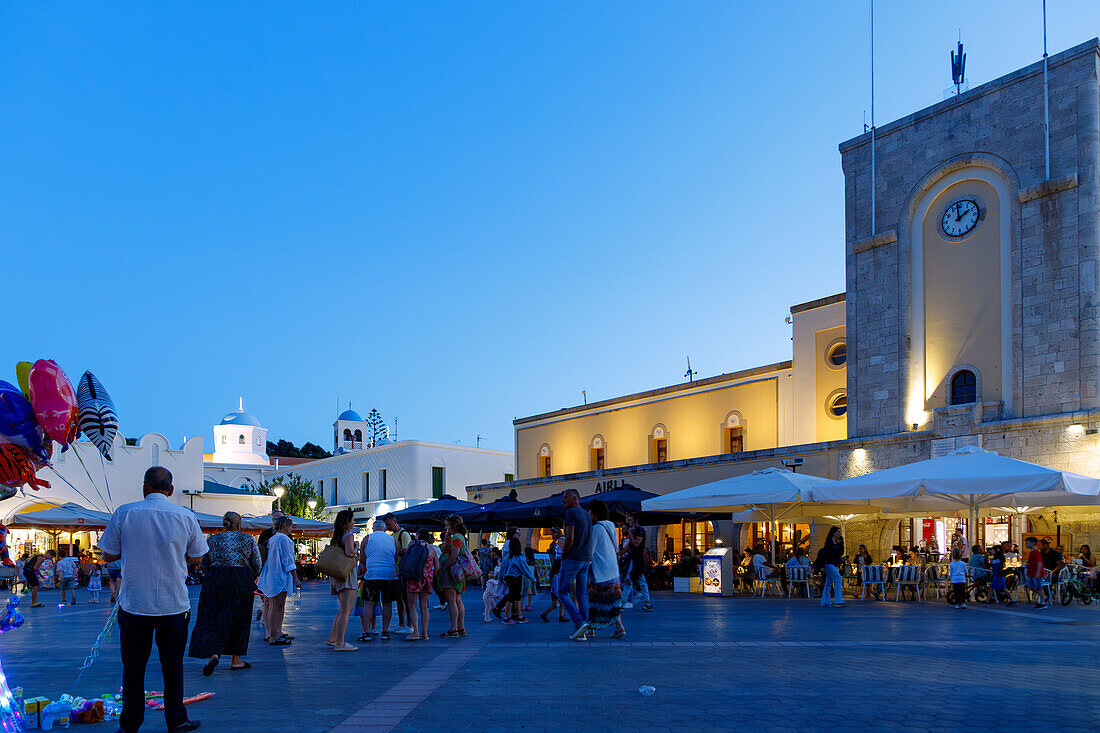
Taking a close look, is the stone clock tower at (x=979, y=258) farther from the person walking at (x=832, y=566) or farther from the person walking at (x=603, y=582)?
the person walking at (x=603, y=582)

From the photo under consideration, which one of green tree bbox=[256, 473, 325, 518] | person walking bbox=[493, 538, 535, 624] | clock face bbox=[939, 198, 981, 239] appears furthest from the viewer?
green tree bbox=[256, 473, 325, 518]

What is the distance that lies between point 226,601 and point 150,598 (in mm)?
3256

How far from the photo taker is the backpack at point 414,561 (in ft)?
38.6

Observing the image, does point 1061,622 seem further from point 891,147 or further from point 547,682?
point 891,147

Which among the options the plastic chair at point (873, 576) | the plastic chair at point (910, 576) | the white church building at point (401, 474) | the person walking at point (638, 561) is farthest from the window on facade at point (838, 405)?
the white church building at point (401, 474)

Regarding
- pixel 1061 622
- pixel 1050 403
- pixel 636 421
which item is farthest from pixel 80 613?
pixel 636 421

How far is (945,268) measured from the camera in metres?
24.3

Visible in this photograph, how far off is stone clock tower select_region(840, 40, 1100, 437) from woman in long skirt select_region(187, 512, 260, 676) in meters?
18.0

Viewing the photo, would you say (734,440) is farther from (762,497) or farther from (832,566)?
(832,566)

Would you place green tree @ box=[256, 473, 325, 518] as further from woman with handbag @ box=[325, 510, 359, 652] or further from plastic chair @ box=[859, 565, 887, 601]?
woman with handbag @ box=[325, 510, 359, 652]

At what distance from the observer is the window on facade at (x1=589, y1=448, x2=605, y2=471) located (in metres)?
39.5

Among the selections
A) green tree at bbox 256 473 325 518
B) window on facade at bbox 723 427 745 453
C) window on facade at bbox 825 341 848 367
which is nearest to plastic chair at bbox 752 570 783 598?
window on facade at bbox 825 341 848 367

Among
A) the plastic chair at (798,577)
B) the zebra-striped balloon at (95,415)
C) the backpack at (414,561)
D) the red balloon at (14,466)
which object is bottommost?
the plastic chair at (798,577)

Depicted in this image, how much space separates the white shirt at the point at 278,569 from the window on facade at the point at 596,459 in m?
28.7
